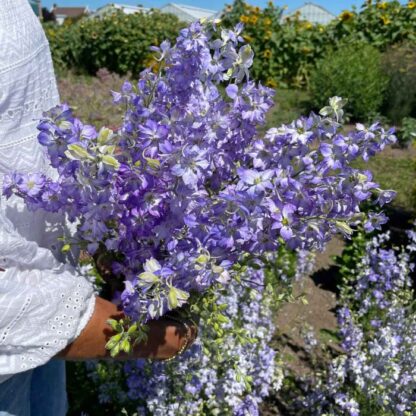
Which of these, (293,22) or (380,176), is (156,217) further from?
(293,22)

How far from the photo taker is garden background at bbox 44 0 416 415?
129 inches

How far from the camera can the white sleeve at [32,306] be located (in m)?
0.99

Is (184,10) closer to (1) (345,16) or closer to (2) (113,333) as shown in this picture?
(1) (345,16)

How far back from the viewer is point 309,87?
981 cm

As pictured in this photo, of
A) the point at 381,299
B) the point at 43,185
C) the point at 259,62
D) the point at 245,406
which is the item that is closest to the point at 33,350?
the point at 43,185

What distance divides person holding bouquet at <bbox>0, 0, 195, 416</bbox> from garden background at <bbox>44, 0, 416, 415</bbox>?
1.66 ft

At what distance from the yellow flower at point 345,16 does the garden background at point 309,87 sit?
0.06 ft

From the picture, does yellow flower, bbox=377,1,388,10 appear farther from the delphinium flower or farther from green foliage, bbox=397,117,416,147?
the delphinium flower

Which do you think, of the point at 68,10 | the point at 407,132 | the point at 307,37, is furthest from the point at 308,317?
the point at 68,10

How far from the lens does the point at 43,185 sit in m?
0.99

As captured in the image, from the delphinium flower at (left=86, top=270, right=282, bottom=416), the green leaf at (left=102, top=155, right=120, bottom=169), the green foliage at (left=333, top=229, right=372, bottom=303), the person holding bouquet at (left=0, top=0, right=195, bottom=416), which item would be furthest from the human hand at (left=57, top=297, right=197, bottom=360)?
the green foliage at (left=333, top=229, right=372, bottom=303)

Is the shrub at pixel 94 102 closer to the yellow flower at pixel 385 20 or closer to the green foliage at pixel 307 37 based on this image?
the green foliage at pixel 307 37

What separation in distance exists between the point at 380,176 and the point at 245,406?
15.1 ft

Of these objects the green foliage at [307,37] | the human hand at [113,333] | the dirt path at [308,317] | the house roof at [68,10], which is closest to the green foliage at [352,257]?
the dirt path at [308,317]
